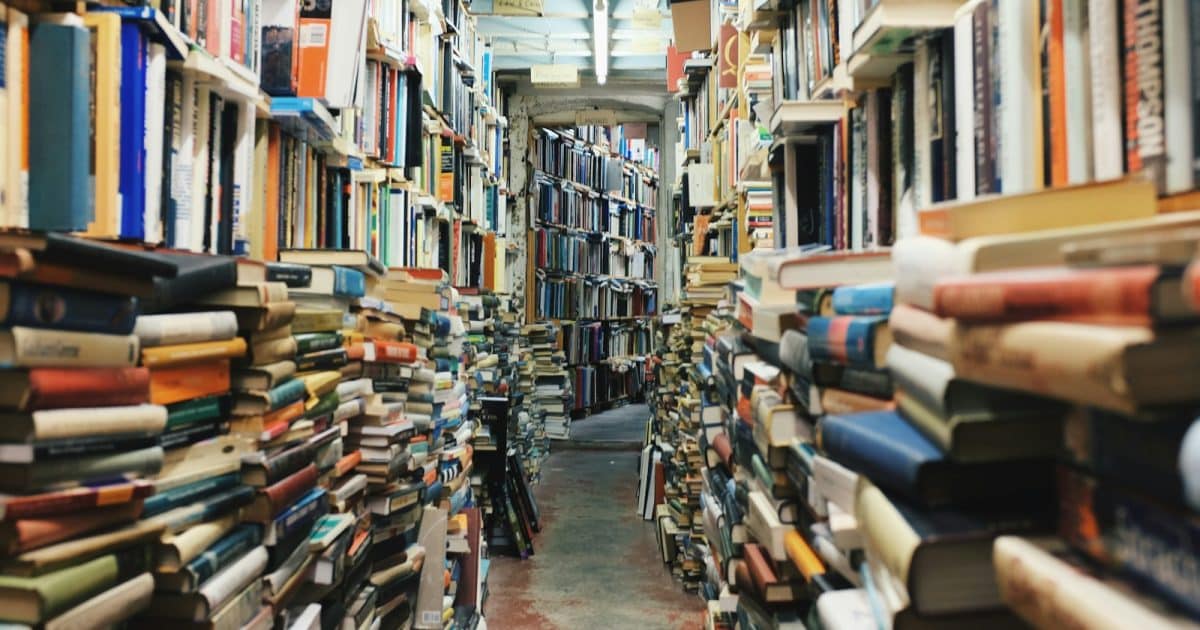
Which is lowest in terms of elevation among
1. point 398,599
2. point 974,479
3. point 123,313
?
point 398,599

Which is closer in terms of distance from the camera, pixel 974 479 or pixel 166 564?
pixel 974 479

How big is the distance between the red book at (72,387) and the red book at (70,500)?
85 millimetres

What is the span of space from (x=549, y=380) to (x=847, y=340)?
7.92 meters

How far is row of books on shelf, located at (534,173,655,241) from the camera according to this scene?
963cm

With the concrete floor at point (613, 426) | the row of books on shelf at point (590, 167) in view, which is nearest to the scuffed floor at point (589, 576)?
the concrete floor at point (613, 426)

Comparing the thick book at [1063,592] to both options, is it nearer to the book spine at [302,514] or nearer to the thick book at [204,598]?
the thick book at [204,598]

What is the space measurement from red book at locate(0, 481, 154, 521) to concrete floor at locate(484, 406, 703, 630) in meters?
3.29

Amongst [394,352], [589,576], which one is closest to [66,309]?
[394,352]

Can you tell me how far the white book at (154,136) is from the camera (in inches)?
59.7

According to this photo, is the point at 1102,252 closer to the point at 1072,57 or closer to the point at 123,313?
the point at 1072,57

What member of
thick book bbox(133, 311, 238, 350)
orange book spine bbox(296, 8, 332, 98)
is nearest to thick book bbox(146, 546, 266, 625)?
thick book bbox(133, 311, 238, 350)

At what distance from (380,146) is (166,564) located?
224 cm

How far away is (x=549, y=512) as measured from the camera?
21.1 ft

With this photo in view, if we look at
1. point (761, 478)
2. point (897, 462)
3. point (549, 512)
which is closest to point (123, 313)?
point (897, 462)
